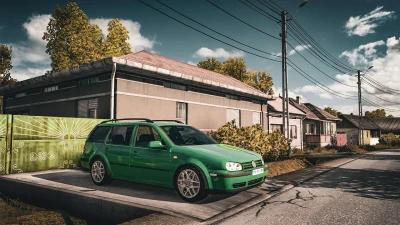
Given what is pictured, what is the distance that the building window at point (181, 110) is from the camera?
1457cm

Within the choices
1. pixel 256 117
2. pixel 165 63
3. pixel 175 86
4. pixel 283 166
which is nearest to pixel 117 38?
pixel 165 63

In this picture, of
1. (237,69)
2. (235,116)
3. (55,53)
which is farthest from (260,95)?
(237,69)

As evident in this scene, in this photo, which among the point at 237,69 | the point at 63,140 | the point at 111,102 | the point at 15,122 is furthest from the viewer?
the point at 237,69

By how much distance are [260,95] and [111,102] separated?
12.9 m

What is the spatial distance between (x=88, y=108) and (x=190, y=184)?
373 inches

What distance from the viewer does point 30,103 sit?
16875mm

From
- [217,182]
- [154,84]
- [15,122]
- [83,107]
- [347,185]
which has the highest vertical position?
[154,84]

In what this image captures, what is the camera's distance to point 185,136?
6270 millimetres

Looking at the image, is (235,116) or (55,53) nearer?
(235,116)

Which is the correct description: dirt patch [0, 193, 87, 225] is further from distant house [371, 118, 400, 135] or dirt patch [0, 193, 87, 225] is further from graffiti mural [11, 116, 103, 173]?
distant house [371, 118, 400, 135]

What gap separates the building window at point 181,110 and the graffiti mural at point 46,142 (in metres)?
5.02

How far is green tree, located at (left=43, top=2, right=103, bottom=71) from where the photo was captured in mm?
28938

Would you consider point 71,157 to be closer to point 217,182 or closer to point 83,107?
point 83,107

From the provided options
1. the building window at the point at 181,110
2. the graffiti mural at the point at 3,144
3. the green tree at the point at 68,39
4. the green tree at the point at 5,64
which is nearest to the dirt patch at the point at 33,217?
the graffiti mural at the point at 3,144
